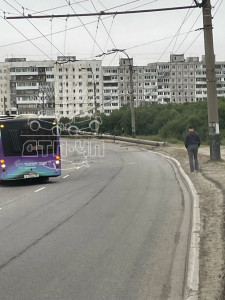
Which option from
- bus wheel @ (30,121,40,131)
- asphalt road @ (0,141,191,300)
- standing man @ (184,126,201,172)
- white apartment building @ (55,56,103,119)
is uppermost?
white apartment building @ (55,56,103,119)

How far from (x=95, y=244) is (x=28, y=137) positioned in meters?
11.7

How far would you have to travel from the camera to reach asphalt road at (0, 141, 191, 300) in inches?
229

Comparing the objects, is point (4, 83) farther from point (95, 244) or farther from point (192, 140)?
point (95, 244)

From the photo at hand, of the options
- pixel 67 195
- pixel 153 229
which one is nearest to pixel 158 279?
pixel 153 229

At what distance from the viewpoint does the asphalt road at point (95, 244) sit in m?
5.81

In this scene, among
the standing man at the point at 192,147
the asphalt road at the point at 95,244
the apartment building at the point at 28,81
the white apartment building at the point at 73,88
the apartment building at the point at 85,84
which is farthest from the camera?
the white apartment building at the point at 73,88

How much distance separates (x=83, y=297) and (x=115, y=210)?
6.21 meters

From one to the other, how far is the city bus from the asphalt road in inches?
140

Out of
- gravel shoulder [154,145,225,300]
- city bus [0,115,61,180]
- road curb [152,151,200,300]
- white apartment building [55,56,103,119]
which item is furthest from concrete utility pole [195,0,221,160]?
white apartment building [55,56,103,119]

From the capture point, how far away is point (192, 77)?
495ft

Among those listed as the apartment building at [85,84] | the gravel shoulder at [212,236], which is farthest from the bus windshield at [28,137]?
the apartment building at [85,84]

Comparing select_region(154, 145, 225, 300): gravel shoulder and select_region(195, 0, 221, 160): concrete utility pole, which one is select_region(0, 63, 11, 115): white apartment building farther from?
select_region(154, 145, 225, 300): gravel shoulder

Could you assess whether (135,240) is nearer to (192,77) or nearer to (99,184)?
(99,184)

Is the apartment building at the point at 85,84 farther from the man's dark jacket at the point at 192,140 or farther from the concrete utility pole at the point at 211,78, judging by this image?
the man's dark jacket at the point at 192,140
